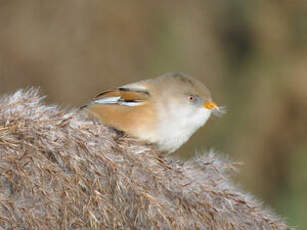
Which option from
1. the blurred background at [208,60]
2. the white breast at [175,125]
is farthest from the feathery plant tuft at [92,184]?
the blurred background at [208,60]

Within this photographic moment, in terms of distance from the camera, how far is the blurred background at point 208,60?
8648 millimetres

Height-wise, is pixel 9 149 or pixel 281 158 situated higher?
pixel 281 158

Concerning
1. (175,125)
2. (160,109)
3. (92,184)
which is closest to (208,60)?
(160,109)

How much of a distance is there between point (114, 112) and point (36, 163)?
1.85 m

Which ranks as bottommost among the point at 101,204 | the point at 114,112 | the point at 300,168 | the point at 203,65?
the point at 101,204

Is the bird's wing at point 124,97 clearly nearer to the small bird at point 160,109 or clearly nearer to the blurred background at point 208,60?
the small bird at point 160,109

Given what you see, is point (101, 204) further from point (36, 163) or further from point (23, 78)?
point (23, 78)

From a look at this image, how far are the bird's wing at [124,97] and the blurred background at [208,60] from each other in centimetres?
353

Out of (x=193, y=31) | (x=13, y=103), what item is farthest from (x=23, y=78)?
(x=13, y=103)

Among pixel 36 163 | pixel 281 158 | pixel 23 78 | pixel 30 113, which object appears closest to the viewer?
pixel 36 163

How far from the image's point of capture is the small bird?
4.71 m

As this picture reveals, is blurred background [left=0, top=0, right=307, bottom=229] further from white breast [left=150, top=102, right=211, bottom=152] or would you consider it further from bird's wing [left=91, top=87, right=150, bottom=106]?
white breast [left=150, top=102, right=211, bottom=152]

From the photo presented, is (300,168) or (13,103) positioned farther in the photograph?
(300,168)

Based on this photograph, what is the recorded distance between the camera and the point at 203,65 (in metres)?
9.75
